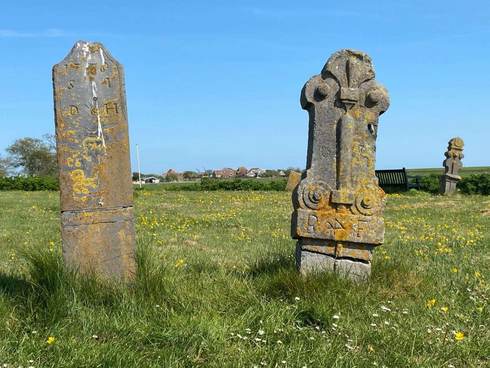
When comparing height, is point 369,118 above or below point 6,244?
above

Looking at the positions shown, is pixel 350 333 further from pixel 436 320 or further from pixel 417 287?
pixel 417 287

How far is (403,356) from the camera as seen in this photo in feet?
13.1

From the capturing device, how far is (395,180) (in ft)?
96.6

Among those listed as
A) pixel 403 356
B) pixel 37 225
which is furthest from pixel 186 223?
pixel 403 356

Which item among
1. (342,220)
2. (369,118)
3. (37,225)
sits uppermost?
(369,118)

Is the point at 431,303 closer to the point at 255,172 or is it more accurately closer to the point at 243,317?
the point at 243,317

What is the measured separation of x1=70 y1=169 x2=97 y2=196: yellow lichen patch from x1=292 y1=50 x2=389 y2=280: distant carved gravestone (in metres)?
2.23

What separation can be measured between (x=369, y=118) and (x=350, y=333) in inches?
105

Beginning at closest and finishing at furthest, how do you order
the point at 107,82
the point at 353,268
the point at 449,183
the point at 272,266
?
1. the point at 107,82
2. the point at 353,268
3. the point at 272,266
4. the point at 449,183

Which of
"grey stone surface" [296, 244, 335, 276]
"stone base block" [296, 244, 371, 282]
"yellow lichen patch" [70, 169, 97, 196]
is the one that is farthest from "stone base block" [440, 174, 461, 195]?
"yellow lichen patch" [70, 169, 97, 196]

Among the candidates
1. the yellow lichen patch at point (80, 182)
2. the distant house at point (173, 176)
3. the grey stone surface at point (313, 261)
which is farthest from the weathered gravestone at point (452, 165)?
the distant house at point (173, 176)

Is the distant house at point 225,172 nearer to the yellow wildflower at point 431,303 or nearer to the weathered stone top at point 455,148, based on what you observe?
the weathered stone top at point 455,148

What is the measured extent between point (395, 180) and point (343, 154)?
2445 cm

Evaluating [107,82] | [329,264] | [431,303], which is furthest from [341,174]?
[107,82]
